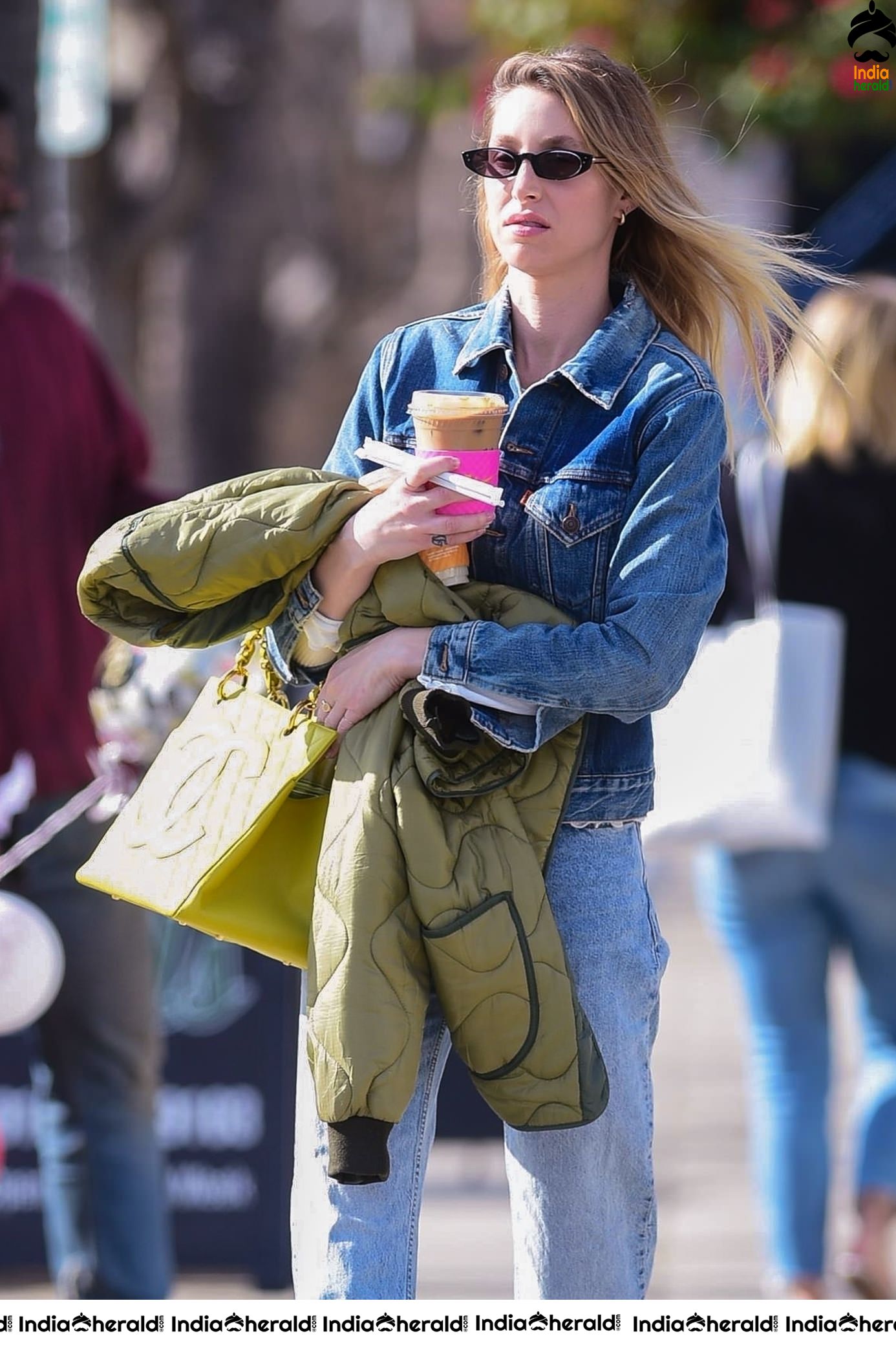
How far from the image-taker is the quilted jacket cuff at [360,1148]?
2.13 m

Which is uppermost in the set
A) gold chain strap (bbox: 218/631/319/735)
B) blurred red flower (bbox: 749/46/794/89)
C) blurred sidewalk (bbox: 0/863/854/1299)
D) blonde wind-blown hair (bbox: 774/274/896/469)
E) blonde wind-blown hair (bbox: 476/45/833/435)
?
blurred red flower (bbox: 749/46/794/89)

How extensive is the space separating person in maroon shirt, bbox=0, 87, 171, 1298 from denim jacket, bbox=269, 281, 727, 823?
3.79 feet

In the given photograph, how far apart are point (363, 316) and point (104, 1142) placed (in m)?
9.34

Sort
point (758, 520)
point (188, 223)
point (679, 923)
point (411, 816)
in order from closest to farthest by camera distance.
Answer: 1. point (411, 816)
2. point (758, 520)
3. point (679, 923)
4. point (188, 223)

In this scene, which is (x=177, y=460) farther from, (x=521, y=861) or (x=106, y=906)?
(x=521, y=861)

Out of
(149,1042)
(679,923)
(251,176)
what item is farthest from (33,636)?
(251,176)

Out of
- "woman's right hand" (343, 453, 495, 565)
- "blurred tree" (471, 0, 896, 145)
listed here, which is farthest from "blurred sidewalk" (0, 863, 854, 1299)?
"blurred tree" (471, 0, 896, 145)

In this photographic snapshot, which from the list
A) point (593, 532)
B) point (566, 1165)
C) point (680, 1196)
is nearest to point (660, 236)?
point (593, 532)

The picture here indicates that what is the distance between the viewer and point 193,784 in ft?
7.57

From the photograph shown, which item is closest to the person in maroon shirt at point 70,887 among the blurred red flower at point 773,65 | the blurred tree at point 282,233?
the blurred red flower at point 773,65

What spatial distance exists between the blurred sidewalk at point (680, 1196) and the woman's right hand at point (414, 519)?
229cm

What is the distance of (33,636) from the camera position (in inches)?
133

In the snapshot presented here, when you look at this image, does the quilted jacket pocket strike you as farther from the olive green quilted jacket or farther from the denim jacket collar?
the denim jacket collar

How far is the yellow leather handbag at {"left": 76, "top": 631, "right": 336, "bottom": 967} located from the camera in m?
2.22
